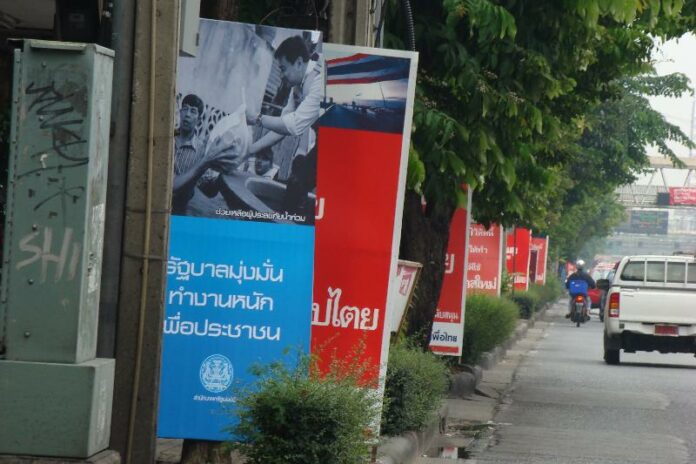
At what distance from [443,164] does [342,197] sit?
357 cm

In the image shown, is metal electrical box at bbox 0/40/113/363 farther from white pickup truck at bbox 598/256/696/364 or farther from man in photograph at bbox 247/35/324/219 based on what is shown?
white pickup truck at bbox 598/256/696/364

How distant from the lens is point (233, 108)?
7.13m

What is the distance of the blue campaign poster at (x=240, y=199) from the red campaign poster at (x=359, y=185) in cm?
90

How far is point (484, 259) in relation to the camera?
73.1 feet

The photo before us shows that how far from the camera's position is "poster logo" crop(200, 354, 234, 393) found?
718cm

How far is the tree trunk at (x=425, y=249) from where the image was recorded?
1583 cm

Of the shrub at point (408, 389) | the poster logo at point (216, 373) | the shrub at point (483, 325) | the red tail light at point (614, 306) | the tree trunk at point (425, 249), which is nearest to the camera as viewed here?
the poster logo at point (216, 373)

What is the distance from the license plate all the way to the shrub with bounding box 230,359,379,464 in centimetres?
1664

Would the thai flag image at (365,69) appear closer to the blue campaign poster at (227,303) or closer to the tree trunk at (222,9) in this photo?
the tree trunk at (222,9)

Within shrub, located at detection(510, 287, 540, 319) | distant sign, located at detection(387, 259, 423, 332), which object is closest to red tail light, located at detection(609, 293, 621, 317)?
distant sign, located at detection(387, 259, 423, 332)

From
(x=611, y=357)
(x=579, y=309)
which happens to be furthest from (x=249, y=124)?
(x=579, y=309)

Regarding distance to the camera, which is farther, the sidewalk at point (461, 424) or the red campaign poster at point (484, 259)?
the red campaign poster at point (484, 259)

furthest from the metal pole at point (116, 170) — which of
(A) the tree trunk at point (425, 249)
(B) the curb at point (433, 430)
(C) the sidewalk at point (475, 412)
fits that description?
(A) the tree trunk at point (425, 249)

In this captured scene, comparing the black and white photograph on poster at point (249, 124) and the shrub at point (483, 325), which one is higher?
the black and white photograph on poster at point (249, 124)
